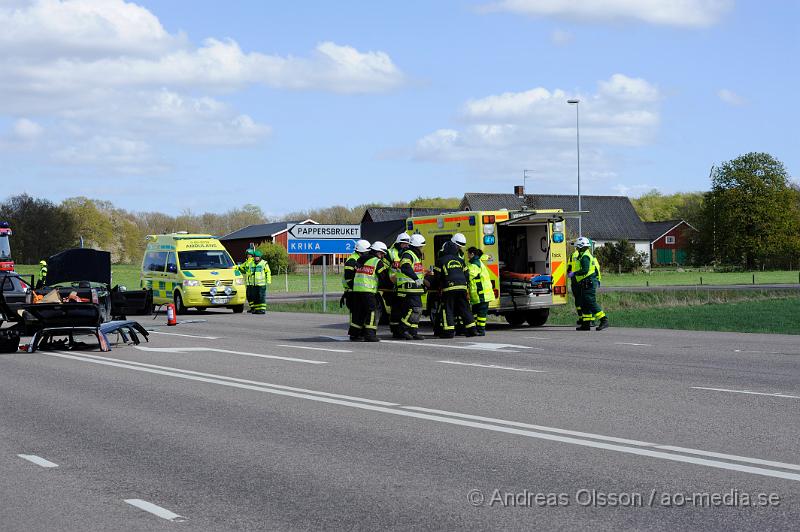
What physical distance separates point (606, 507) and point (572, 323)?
61.5 feet

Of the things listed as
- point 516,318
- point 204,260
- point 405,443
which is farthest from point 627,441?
point 204,260

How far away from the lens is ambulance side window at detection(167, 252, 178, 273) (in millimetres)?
32147

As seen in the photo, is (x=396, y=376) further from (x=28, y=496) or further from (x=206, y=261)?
(x=206, y=261)

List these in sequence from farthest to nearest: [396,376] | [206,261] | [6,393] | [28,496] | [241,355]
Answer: [206,261] → [241,355] → [396,376] → [6,393] → [28,496]

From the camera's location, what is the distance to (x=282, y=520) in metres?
5.96

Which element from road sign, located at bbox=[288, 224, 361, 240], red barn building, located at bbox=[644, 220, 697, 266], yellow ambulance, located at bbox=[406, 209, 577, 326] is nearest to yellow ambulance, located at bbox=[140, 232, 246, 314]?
road sign, located at bbox=[288, 224, 361, 240]

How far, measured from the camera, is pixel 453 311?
19.9 meters

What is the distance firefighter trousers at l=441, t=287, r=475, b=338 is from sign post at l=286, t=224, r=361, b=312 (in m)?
11.9

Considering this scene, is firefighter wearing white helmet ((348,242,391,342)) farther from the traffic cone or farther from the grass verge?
the traffic cone

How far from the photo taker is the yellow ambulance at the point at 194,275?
31.5 metres

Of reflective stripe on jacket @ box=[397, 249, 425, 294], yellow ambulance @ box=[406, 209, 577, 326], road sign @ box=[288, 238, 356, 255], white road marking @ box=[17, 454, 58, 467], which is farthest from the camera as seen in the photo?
road sign @ box=[288, 238, 356, 255]

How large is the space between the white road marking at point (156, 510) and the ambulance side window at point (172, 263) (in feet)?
85.5

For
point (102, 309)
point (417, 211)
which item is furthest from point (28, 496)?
point (417, 211)

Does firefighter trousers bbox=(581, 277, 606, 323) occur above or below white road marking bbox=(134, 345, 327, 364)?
above
